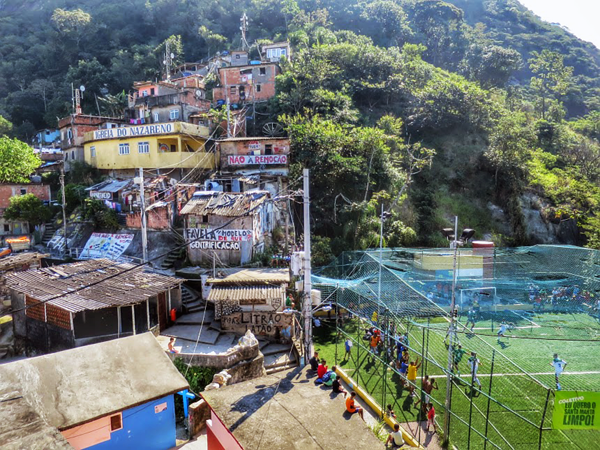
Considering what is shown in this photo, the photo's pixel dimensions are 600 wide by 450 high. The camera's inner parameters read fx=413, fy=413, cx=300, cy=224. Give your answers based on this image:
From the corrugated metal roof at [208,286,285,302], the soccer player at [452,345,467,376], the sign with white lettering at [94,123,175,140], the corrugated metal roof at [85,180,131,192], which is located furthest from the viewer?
the sign with white lettering at [94,123,175,140]

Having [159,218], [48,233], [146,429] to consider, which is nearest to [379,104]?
[159,218]

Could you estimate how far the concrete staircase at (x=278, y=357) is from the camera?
13.3 m

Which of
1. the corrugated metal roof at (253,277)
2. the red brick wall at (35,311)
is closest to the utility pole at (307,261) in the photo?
the corrugated metal roof at (253,277)

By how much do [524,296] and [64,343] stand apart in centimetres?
1800

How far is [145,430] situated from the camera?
9055mm

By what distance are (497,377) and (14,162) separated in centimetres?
3116

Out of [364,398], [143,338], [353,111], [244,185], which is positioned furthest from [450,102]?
[143,338]

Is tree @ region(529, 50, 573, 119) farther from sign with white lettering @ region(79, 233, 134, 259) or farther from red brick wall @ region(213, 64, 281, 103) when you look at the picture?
sign with white lettering @ region(79, 233, 134, 259)

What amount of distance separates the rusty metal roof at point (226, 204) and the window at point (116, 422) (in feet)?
36.6

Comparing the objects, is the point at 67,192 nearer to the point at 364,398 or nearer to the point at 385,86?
→ the point at 364,398

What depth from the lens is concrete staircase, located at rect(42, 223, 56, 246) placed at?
24163 millimetres

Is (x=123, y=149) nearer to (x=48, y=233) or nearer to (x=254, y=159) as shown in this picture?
(x=48, y=233)

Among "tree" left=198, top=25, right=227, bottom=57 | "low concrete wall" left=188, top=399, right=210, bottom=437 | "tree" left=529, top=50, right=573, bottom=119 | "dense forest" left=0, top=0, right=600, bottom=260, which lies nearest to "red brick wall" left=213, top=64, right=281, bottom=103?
"dense forest" left=0, top=0, right=600, bottom=260

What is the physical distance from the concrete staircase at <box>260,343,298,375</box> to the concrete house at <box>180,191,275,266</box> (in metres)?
5.64
